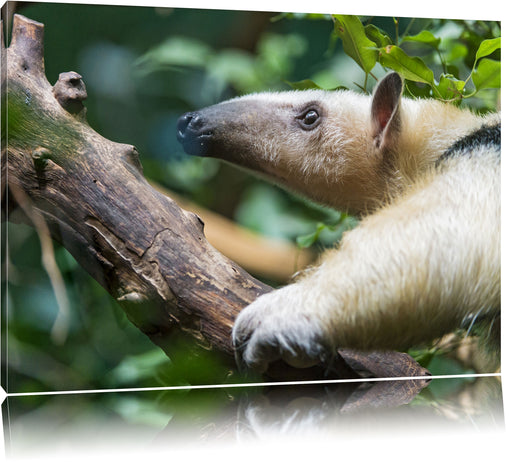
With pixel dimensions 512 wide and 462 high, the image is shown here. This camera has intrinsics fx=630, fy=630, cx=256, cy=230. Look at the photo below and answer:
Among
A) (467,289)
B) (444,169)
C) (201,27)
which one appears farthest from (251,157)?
(467,289)

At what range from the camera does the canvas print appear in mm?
2533

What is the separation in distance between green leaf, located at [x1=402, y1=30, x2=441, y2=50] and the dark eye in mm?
703

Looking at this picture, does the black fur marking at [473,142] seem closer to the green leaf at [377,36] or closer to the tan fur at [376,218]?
the tan fur at [376,218]

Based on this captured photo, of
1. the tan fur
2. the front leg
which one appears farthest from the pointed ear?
the front leg

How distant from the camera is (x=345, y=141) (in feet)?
9.98

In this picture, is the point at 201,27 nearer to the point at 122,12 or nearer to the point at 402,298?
the point at 122,12

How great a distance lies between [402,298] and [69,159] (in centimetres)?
154

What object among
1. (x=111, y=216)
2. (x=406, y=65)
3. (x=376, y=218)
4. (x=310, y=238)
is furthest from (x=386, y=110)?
(x=111, y=216)

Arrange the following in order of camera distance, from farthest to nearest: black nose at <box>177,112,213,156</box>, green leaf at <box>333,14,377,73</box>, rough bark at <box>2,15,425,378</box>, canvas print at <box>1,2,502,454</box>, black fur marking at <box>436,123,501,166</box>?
green leaf at <box>333,14,377,73</box> < black nose at <box>177,112,213,156</box> < black fur marking at <box>436,123,501,166</box> < rough bark at <box>2,15,425,378</box> < canvas print at <box>1,2,502,454</box>

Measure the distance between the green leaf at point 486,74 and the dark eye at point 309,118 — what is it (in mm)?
924

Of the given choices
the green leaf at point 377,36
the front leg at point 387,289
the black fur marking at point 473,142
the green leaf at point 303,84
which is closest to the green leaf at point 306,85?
the green leaf at point 303,84

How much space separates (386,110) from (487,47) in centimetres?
84

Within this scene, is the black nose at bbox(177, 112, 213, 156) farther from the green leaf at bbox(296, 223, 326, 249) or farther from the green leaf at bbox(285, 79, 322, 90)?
the green leaf at bbox(296, 223, 326, 249)

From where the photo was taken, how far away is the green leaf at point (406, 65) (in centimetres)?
317
